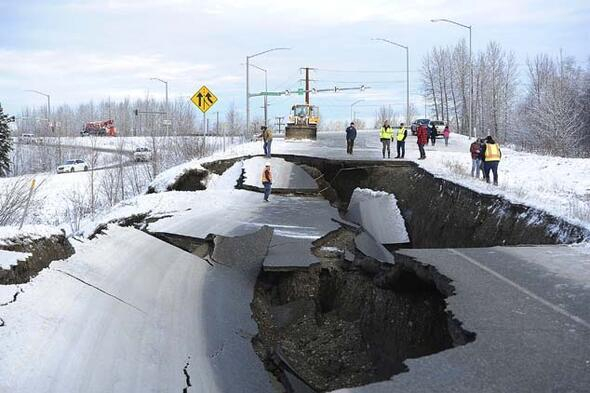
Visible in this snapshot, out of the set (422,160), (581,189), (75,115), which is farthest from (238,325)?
(75,115)

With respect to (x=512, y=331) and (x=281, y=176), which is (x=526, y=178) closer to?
(x=281, y=176)

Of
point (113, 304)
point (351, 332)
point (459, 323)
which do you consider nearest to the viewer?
point (459, 323)

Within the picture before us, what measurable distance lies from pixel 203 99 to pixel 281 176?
6.60 metres

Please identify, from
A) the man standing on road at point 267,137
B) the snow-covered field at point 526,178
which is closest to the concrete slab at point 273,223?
the snow-covered field at point 526,178

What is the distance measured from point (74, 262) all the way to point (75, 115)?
16563cm

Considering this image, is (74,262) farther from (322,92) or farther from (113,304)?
(322,92)

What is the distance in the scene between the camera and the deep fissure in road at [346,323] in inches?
302

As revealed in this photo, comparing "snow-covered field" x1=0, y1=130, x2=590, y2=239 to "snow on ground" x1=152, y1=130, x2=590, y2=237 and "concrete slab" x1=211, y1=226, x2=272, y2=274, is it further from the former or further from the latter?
"concrete slab" x1=211, y1=226, x2=272, y2=274

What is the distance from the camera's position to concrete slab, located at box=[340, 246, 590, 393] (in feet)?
14.7

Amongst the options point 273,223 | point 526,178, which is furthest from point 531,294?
point 526,178

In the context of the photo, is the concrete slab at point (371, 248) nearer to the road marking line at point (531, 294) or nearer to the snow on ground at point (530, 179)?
the snow on ground at point (530, 179)

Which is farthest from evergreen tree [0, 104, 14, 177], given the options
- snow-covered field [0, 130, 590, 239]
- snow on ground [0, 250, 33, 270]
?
snow on ground [0, 250, 33, 270]

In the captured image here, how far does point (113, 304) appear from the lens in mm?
7945

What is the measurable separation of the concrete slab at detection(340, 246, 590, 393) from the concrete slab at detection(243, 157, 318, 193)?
14004 millimetres
